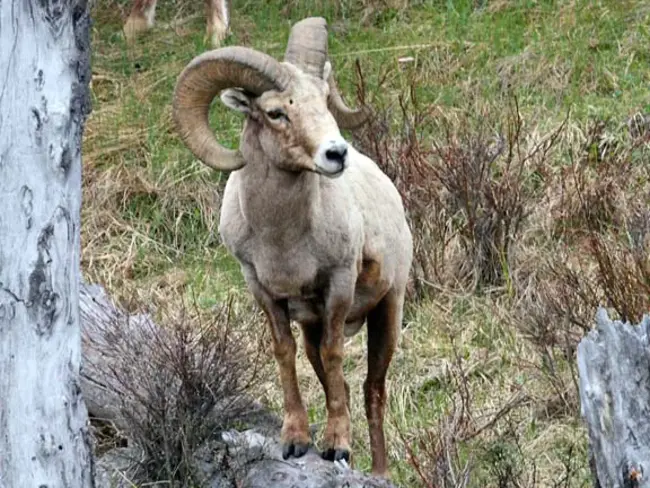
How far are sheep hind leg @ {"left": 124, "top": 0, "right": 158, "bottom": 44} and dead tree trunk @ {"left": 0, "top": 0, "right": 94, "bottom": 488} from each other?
30.4ft

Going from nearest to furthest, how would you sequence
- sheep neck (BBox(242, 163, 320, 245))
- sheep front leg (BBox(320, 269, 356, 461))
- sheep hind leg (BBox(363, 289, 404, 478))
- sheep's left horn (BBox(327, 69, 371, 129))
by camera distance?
sheep neck (BBox(242, 163, 320, 245)), sheep front leg (BBox(320, 269, 356, 461)), sheep's left horn (BBox(327, 69, 371, 129)), sheep hind leg (BBox(363, 289, 404, 478))

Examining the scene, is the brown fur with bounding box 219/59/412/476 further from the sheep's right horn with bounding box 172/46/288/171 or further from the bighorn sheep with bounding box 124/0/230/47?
the bighorn sheep with bounding box 124/0/230/47

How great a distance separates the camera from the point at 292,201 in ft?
23.2

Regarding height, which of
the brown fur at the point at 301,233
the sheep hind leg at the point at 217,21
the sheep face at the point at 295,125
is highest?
the sheep hind leg at the point at 217,21

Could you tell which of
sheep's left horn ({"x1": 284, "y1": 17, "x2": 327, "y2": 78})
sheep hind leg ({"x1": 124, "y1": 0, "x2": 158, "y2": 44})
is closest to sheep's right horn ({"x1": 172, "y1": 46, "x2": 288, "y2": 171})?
sheep's left horn ({"x1": 284, "y1": 17, "x2": 327, "y2": 78})

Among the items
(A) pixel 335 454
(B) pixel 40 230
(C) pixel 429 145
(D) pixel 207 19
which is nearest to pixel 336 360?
(A) pixel 335 454

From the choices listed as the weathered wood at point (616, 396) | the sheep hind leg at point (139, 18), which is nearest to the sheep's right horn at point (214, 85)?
the weathered wood at point (616, 396)

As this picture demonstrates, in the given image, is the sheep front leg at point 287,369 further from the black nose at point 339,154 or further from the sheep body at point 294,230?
the black nose at point 339,154

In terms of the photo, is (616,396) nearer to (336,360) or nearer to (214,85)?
(336,360)

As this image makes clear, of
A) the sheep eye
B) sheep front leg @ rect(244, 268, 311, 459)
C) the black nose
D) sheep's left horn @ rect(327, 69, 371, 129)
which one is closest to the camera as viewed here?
the black nose

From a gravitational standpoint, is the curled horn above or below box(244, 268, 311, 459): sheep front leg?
above

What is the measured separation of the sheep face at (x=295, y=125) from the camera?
671 centimetres

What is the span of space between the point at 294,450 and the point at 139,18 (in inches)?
330

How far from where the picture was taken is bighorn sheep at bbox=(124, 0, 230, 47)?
14.5 metres
